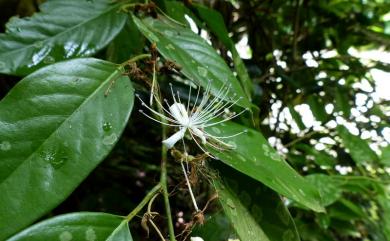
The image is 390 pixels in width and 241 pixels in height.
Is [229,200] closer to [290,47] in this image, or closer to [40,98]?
[40,98]

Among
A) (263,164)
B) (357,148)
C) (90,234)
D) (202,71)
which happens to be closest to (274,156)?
(263,164)

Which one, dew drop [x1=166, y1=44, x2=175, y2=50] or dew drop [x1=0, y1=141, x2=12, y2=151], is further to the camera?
dew drop [x1=166, y1=44, x2=175, y2=50]

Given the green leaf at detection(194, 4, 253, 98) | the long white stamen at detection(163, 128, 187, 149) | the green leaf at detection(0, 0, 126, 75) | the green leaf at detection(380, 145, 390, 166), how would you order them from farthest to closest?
the green leaf at detection(380, 145, 390, 166), the green leaf at detection(194, 4, 253, 98), the green leaf at detection(0, 0, 126, 75), the long white stamen at detection(163, 128, 187, 149)

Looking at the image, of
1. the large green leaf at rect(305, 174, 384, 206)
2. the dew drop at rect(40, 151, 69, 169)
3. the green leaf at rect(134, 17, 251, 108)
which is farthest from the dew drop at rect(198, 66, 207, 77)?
the large green leaf at rect(305, 174, 384, 206)

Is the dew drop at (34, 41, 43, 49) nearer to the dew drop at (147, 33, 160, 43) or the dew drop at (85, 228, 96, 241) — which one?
the dew drop at (147, 33, 160, 43)

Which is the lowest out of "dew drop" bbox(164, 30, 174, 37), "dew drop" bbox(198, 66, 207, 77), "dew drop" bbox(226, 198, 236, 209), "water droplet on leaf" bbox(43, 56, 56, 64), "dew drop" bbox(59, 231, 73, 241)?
"dew drop" bbox(226, 198, 236, 209)

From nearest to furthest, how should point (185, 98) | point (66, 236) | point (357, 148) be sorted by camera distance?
point (66, 236) → point (185, 98) → point (357, 148)

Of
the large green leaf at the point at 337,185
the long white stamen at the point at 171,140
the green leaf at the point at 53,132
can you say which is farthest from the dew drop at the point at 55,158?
the large green leaf at the point at 337,185

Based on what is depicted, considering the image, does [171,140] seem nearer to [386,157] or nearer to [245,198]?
[245,198]
